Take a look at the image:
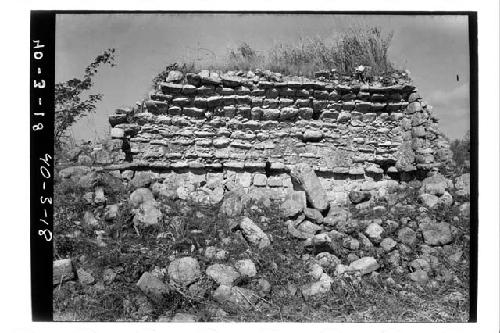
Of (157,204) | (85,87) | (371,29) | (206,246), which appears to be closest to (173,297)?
(206,246)

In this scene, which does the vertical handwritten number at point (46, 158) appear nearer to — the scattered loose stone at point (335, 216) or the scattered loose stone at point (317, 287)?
the scattered loose stone at point (317, 287)

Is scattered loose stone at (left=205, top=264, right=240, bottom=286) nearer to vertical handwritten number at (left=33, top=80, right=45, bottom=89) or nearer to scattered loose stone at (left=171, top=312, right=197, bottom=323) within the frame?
scattered loose stone at (left=171, top=312, right=197, bottom=323)

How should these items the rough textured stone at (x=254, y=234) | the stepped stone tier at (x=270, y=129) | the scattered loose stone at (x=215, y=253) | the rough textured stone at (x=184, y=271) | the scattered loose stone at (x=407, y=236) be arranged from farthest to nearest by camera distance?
the stepped stone tier at (x=270, y=129), the scattered loose stone at (x=407, y=236), the rough textured stone at (x=254, y=234), the scattered loose stone at (x=215, y=253), the rough textured stone at (x=184, y=271)

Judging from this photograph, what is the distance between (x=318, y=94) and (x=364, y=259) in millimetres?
2062

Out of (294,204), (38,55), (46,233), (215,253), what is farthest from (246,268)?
(38,55)

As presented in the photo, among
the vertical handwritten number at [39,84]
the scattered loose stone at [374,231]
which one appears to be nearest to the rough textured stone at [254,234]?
the scattered loose stone at [374,231]

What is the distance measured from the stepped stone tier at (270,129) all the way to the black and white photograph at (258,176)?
19 millimetres

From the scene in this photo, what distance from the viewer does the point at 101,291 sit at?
3.77 metres

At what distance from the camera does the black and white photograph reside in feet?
12.5

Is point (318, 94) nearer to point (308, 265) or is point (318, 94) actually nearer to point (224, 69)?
point (224, 69)

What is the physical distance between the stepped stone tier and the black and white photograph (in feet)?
0.06

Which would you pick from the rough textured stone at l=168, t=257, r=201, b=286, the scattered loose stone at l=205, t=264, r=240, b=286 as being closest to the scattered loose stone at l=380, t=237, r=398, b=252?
the scattered loose stone at l=205, t=264, r=240, b=286

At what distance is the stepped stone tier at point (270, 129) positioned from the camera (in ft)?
15.9

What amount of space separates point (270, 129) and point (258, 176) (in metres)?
0.61
